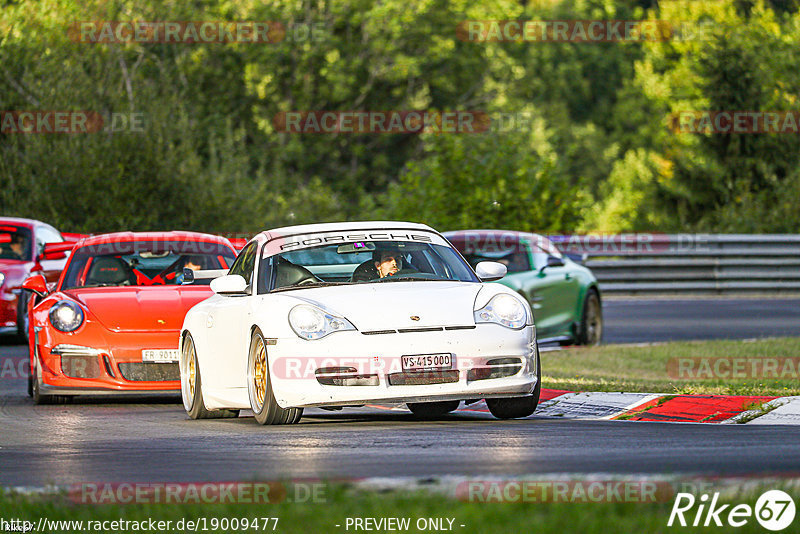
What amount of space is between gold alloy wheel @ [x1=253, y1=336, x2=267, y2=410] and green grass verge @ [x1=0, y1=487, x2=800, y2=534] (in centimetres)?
364

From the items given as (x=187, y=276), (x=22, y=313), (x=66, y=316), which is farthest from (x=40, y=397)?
(x=22, y=313)

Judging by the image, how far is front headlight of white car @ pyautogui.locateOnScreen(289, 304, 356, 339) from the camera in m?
10.4

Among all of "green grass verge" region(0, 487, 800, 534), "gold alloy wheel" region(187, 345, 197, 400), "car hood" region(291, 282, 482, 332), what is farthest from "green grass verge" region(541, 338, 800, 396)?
"green grass verge" region(0, 487, 800, 534)

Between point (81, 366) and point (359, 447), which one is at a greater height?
point (359, 447)

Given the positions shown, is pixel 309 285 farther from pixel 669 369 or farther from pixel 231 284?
pixel 669 369

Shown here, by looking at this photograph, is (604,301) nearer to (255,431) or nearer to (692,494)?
(255,431)

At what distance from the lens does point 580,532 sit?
588 centimetres

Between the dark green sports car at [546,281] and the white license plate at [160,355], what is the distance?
6314 mm

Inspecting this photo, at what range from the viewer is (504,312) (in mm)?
10797

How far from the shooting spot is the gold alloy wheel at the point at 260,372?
1077 cm

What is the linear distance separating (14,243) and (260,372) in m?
10.6

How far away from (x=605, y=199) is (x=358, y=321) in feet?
184

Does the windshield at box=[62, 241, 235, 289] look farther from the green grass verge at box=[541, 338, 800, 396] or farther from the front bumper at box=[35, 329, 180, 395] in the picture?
the green grass verge at box=[541, 338, 800, 396]

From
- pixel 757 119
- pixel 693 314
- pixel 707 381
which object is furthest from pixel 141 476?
pixel 757 119
